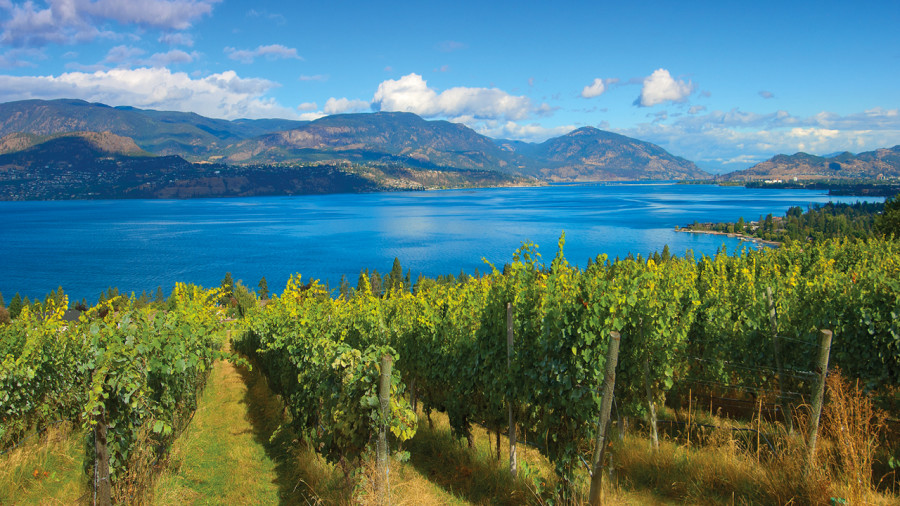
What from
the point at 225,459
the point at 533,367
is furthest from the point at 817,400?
the point at 225,459

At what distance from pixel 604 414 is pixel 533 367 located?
1.39 meters

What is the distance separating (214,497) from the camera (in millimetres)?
7238

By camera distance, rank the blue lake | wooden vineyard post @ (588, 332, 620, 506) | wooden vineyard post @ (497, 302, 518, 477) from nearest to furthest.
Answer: wooden vineyard post @ (588, 332, 620, 506) → wooden vineyard post @ (497, 302, 518, 477) → the blue lake

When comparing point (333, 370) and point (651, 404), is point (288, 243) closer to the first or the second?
point (333, 370)

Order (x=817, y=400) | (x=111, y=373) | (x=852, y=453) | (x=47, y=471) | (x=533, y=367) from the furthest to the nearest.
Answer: (x=47, y=471) < (x=533, y=367) < (x=111, y=373) < (x=817, y=400) < (x=852, y=453)

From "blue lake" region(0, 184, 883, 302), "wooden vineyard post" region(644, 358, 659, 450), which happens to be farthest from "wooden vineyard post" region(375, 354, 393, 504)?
"blue lake" region(0, 184, 883, 302)

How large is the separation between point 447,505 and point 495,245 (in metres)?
89.8

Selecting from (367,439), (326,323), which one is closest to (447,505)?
(367,439)

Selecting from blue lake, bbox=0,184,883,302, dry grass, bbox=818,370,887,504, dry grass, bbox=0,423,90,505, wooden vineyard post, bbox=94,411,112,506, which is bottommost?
blue lake, bbox=0,184,883,302

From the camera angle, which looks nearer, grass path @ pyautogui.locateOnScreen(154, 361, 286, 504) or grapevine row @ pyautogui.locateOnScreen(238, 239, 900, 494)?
grapevine row @ pyautogui.locateOnScreen(238, 239, 900, 494)

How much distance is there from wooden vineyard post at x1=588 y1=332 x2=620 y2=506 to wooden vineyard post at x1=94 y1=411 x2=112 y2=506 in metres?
5.33

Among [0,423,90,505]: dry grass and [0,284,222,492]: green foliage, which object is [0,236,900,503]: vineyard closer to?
[0,284,222,492]: green foliage

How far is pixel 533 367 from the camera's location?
5.98 m

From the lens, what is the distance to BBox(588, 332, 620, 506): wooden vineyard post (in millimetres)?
4516
